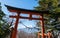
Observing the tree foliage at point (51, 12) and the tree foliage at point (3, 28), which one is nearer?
the tree foliage at point (51, 12)

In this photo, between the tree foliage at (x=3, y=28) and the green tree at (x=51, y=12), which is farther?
the tree foliage at (x=3, y=28)

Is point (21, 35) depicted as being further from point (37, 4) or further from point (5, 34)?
point (37, 4)

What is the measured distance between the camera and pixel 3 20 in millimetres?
8672

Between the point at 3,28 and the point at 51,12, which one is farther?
the point at 3,28

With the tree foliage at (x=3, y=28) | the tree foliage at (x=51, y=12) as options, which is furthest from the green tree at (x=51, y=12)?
the tree foliage at (x=3, y=28)

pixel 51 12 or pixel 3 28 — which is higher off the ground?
pixel 51 12

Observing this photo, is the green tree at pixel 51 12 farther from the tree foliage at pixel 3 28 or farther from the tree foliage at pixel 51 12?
the tree foliage at pixel 3 28

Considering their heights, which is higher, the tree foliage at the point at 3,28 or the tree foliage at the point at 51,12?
the tree foliage at the point at 51,12

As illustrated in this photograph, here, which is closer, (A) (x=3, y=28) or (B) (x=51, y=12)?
(B) (x=51, y=12)

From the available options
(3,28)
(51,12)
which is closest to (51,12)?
(51,12)

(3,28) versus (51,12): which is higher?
(51,12)

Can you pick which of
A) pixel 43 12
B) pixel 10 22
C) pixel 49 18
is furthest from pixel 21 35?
pixel 43 12

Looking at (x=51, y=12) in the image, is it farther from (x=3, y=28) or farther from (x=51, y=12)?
(x=3, y=28)

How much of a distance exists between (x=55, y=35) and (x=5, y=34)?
11.6 ft
